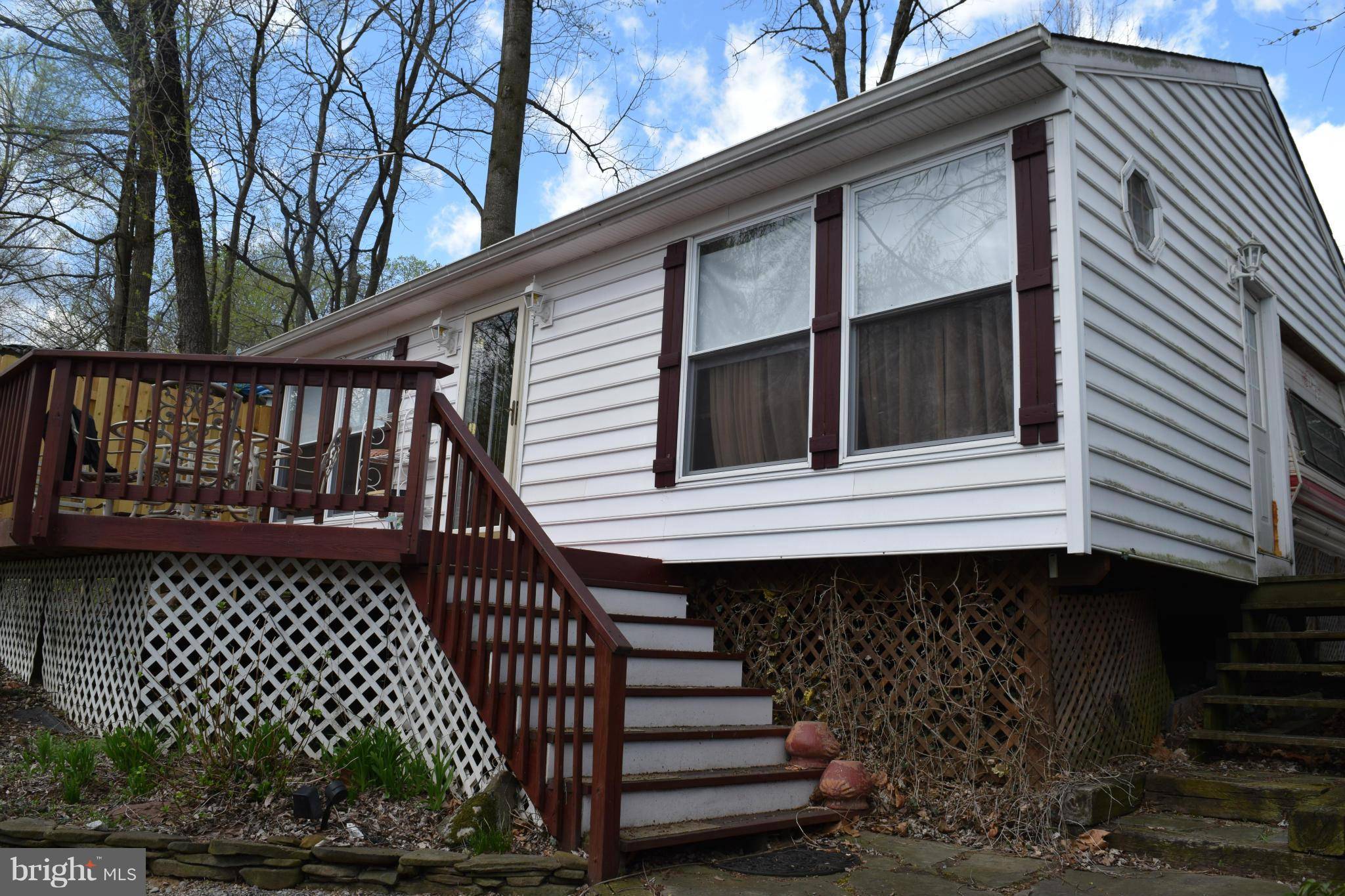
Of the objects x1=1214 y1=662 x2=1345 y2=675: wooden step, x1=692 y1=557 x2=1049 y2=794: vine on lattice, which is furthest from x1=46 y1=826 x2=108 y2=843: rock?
x1=1214 y1=662 x2=1345 y2=675: wooden step

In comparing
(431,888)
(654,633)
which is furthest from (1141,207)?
(431,888)

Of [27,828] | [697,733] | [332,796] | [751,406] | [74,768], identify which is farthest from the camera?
[751,406]

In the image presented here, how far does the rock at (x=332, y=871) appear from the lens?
3500 millimetres

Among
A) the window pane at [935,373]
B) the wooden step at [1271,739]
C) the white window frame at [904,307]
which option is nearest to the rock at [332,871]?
the white window frame at [904,307]

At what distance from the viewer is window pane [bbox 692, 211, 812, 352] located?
558cm

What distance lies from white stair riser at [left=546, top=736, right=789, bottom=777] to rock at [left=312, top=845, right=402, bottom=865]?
0.64 meters

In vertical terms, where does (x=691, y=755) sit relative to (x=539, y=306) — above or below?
below

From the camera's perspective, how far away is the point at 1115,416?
15.0 ft

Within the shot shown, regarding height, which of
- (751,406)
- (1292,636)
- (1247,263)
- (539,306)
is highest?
(1247,263)

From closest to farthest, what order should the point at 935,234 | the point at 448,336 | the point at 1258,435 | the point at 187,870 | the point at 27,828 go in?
the point at 187,870
the point at 27,828
the point at 935,234
the point at 1258,435
the point at 448,336

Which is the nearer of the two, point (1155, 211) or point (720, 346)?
point (1155, 211)

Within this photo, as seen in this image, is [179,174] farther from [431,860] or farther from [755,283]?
[431,860]

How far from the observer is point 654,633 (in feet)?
16.9

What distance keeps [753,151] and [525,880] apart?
391cm
